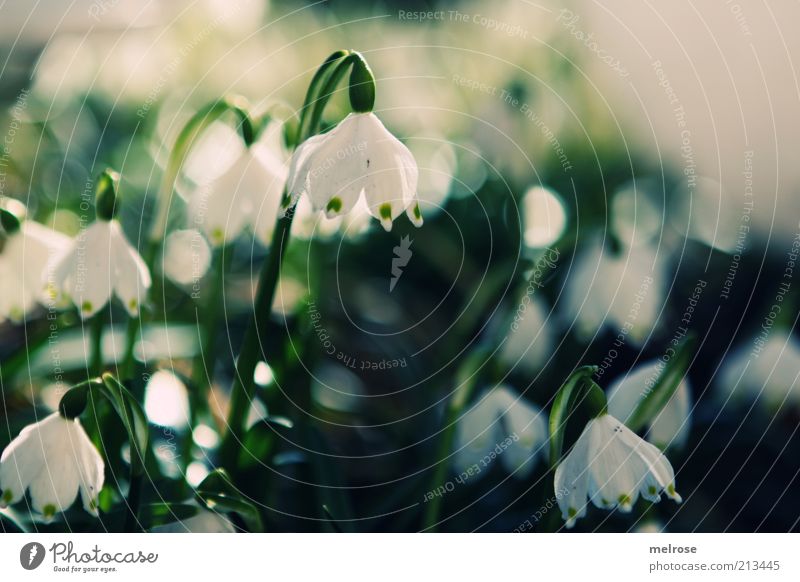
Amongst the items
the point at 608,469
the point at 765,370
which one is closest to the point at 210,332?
the point at 608,469

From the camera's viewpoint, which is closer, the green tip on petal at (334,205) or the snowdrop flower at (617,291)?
the green tip on petal at (334,205)

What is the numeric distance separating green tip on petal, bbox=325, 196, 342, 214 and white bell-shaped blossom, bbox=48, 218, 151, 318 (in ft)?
0.53

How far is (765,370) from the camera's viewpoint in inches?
24.6

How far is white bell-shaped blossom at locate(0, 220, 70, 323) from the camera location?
0.59m

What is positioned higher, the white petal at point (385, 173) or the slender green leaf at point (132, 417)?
the white petal at point (385, 173)

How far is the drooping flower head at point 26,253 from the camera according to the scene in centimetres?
59

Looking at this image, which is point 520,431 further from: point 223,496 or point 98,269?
point 98,269

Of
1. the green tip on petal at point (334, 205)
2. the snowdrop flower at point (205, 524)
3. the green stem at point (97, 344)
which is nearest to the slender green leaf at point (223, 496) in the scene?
the snowdrop flower at point (205, 524)

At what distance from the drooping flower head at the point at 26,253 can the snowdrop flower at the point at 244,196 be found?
114 mm

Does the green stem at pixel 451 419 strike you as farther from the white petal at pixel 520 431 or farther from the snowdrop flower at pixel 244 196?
the snowdrop flower at pixel 244 196

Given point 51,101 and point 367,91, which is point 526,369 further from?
point 51,101

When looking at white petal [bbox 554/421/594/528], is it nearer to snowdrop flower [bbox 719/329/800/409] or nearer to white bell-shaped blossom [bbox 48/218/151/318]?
snowdrop flower [bbox 719/329/800/409]

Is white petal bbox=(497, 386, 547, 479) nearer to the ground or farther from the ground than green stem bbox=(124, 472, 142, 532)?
farther from the ground

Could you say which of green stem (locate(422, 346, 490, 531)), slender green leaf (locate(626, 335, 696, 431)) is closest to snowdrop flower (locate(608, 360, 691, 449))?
slender green leaf (locate(626, 335, 696, 431))
